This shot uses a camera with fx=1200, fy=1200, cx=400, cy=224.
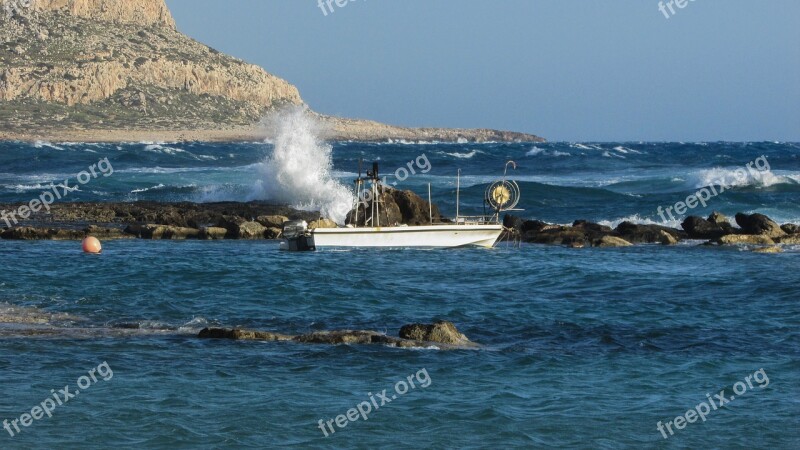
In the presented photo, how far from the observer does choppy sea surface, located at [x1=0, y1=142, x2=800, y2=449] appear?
492 inches

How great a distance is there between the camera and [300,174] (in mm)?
48344

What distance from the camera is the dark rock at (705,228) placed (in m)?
34.3

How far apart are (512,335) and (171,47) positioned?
6963 inches

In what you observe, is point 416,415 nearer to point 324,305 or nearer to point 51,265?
point 324,305
